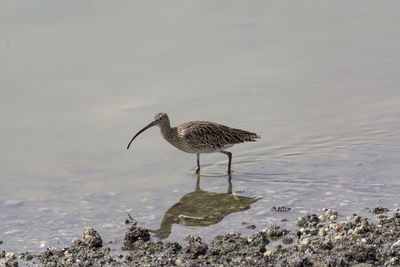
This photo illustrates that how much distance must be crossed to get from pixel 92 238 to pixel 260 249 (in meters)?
2.04

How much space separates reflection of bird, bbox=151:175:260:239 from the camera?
10.4m

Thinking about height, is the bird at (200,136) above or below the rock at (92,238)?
above

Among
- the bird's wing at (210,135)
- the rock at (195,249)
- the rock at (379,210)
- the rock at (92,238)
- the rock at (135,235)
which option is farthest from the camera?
the bird's wing at (210,135)

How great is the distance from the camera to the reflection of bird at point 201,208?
10.4m

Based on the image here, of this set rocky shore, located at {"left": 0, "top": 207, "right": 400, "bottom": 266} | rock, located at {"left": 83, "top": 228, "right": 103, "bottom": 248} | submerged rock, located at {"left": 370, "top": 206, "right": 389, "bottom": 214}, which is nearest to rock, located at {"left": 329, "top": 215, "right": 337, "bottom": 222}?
rocky shore, located at {"left": 0, "top": 207, "right": 400, "bottom": 266}

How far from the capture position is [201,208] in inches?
433

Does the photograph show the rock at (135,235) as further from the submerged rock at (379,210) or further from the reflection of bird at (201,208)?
the submerged rock at (379,210)

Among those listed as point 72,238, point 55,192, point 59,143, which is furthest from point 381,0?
point 72,238

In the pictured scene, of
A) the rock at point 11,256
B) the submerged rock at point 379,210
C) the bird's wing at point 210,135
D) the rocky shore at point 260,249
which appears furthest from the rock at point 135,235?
the bird's wing at point 210,135

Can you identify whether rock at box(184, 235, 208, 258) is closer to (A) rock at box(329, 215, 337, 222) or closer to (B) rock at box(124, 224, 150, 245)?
(B) rock at box(124, 224, 150, 245)

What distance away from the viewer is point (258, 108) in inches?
593

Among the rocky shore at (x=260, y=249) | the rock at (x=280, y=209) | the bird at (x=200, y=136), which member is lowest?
the rocky shore at (x=260, y=249)

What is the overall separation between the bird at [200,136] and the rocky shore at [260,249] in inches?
129

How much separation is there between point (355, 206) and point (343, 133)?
11.6ft
